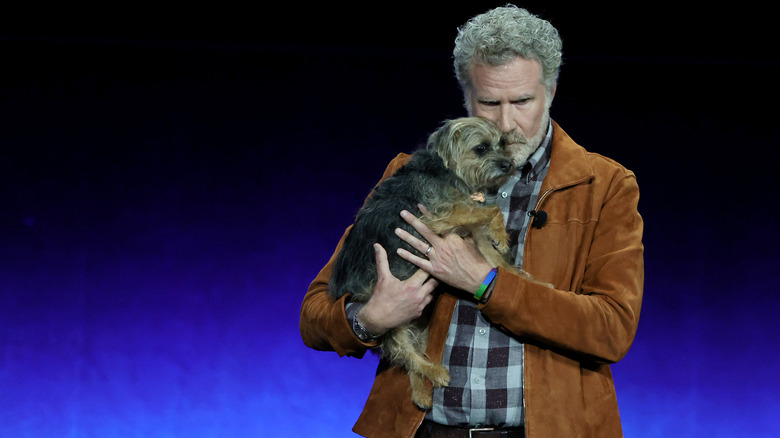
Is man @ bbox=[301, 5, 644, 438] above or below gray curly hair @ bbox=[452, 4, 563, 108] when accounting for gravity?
below

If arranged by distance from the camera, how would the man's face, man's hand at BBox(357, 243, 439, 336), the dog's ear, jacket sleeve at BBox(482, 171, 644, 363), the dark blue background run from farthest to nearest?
1. the dark blue background
2. the dog's ear
3. the man's face
4. man's hand at BBox(357, 243, 439, 336)
5. jacket sleeve at BBox(482, 171, 644, 363)

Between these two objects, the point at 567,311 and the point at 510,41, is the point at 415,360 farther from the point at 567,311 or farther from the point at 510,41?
the point at 510,41

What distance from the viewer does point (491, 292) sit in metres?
1.65

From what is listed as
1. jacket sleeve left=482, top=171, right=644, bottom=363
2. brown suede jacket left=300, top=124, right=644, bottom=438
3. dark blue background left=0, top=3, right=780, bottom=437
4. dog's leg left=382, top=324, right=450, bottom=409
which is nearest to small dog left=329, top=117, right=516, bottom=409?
dog's leg left=382, top=324, right=450, bottom=409

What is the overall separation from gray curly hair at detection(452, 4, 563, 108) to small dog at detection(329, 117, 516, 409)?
0.23 meters

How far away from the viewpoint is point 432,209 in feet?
6.80

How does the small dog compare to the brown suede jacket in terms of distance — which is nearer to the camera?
the brown suede jacket

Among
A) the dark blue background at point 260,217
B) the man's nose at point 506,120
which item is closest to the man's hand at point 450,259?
Answer: the man's nose at point 506,120

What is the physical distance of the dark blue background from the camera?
12.8 feet

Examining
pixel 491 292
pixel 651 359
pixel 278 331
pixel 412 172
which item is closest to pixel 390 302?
pixel 491 292

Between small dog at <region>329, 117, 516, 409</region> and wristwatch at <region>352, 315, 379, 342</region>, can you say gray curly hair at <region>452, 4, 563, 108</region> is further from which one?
wristwatch at <region>352, 315, 379, 342</region>

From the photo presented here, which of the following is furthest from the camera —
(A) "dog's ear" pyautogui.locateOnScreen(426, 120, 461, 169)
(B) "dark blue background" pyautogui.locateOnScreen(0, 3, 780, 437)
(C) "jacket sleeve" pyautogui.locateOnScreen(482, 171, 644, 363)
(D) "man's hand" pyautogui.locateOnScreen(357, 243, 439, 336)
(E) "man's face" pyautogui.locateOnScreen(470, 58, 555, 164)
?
(B) "dark blue background" pyautogui.locateOnScreen(0, 3, 780, 437)

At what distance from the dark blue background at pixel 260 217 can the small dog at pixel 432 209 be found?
1.84 metres

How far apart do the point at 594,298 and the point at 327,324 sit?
665 millimetres
